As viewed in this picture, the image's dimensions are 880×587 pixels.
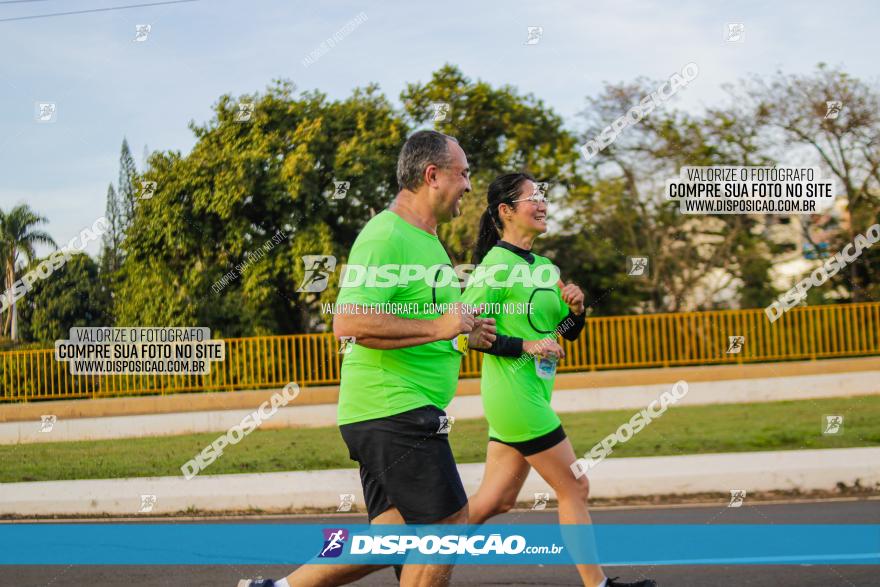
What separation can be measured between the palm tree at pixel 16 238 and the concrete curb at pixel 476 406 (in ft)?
6.87

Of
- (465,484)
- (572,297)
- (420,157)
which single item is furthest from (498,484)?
(465,484)

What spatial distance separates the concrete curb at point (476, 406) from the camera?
48.7ft

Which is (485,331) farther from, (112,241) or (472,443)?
(112,241)

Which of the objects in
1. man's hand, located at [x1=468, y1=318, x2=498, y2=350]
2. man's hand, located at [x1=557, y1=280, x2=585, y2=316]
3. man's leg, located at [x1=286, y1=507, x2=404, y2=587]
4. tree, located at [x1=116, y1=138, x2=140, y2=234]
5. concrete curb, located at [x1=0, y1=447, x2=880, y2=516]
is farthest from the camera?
tree, located at [x1=116, y1=138, x2=140, y2=234]

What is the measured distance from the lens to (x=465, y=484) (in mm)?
8273

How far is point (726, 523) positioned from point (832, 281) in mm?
13395

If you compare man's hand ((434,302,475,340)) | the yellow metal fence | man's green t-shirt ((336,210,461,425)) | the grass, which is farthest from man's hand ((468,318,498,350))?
the yellow metal fence

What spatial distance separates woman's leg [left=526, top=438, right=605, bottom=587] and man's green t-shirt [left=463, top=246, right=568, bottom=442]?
4.2 inches

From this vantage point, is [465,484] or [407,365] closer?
[407,365]

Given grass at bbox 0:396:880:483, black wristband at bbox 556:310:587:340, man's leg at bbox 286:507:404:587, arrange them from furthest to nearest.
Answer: grass at bbox 0:396:880:483
black wristband at bbox 556:310:587:340
man's leg at bbox 286:507:404:587

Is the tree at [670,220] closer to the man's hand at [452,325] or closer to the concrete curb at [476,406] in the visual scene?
the concrete curb at [476,406]

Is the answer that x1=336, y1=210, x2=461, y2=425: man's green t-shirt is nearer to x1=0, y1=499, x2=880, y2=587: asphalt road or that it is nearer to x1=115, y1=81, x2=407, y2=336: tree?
x1=0, y1=499, x2=880, y2=587: asphalt road

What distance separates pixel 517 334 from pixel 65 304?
40.5ft

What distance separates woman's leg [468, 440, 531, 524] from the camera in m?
4.56
